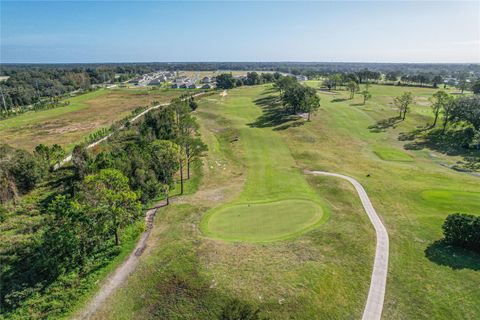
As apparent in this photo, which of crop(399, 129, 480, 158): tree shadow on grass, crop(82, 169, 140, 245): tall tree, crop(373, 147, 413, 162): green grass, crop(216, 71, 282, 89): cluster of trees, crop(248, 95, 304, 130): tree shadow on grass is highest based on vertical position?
crop(216, 71, 282, 89): cluster of trees

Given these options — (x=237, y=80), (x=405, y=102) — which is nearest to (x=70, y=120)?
(x=237, y=80)

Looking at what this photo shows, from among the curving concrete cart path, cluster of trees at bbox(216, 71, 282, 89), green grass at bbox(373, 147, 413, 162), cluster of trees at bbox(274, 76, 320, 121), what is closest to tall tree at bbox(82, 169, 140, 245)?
the curving concrete cart path

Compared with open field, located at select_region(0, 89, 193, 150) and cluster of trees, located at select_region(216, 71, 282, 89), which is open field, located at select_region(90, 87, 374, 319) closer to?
open field, located at select_region(0, 89, 193, 150)

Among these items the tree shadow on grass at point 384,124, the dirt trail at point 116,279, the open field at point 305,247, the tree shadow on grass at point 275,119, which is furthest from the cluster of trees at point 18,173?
the tree shadow on grass at point 384,124

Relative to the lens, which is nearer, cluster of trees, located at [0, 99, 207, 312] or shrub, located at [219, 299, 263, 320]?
shrub, located at [219, 299, 263, 320]

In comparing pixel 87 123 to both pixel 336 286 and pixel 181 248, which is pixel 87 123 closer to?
pixel 181 248

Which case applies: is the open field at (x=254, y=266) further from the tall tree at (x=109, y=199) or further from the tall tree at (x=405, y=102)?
the tall tree at (x=405, y=102)

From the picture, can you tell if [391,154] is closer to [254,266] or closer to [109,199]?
[254,266]
